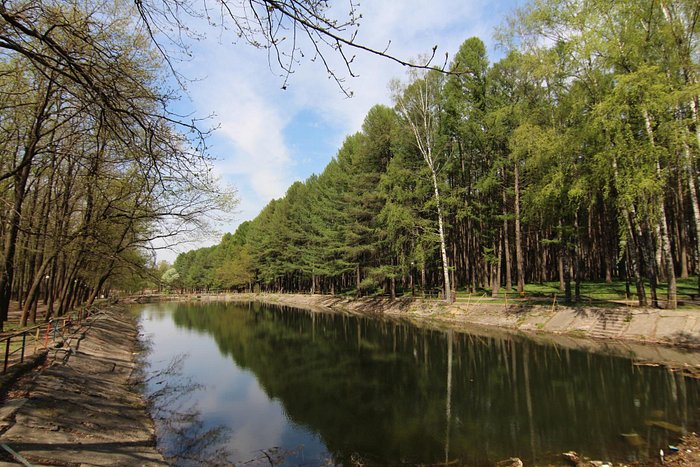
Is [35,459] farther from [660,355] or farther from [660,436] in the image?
[660,355]

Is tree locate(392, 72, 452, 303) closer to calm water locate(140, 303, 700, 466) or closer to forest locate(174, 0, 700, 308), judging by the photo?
forest locate(174, 0, 700, 308)

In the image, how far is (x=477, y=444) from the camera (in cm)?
828

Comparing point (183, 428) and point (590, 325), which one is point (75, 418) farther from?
point (590, 325)

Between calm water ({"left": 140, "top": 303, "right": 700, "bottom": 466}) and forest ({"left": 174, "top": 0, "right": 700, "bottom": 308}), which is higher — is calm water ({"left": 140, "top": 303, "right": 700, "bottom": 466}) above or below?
below

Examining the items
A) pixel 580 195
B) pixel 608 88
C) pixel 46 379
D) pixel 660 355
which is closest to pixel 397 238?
pixel 580 195

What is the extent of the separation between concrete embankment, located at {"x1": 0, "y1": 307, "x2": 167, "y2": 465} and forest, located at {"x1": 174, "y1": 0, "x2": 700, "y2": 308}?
3.24 metres

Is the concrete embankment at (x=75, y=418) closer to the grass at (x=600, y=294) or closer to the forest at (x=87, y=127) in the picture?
the forest at (x=87, y=127)

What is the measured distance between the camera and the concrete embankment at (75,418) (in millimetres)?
5980

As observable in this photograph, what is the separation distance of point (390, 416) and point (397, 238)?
2581 cm

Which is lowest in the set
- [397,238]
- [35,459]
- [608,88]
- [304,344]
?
[304,344]

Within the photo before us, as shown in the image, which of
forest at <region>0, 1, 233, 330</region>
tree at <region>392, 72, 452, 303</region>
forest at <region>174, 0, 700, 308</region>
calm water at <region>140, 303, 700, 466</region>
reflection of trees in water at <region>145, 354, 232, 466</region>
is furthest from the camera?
tree at <region>392, 72, 452, 303</region>

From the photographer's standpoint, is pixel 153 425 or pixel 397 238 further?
pixel 397 238

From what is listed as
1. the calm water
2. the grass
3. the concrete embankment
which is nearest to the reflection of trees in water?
the calm water

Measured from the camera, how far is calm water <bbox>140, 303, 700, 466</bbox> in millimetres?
8227
